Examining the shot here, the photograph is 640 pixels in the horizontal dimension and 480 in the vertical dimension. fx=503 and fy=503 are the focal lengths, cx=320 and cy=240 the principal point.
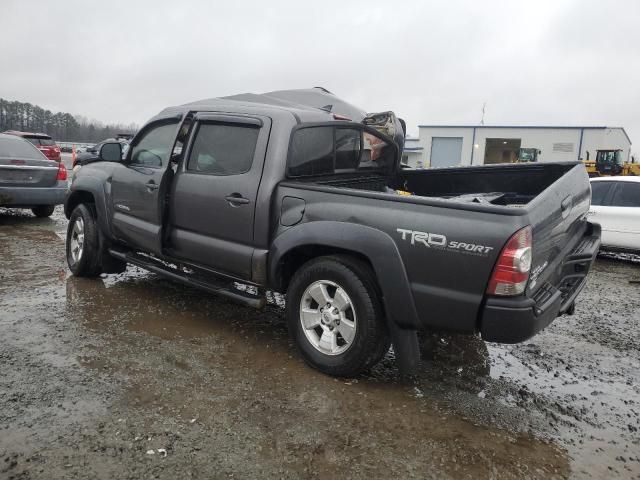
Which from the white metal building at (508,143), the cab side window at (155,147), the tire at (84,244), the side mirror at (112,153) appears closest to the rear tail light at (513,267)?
the cab side window at (155,147)

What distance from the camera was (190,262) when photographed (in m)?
4.35

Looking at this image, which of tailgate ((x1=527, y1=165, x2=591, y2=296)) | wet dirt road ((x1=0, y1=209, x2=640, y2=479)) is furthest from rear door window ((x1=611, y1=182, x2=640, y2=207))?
tailgate ((x1=527, y1=165, x2=591, y2=296))

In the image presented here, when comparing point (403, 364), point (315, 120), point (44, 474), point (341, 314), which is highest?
point (315, 120)

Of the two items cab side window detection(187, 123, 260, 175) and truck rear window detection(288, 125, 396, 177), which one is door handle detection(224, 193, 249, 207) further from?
truck rear window detection(288, 125, 396, 177)

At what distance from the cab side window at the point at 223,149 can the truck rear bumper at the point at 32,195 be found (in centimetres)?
581

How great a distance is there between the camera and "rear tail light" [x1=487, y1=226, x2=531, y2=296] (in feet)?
8.99

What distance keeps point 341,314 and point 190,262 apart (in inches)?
63.4

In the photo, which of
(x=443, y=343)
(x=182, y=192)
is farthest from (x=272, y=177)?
(x=443, y=343)

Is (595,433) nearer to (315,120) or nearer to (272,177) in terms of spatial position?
(272,177)

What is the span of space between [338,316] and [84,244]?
10.9ft

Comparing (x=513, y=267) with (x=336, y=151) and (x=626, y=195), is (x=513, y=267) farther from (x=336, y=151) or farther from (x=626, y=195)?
(x=626, y=195)

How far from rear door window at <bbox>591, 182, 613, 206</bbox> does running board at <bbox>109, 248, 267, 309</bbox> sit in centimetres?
703

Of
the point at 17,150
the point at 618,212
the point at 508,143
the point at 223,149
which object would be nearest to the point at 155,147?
the point at 223,149

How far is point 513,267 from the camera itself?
9.03 feet
